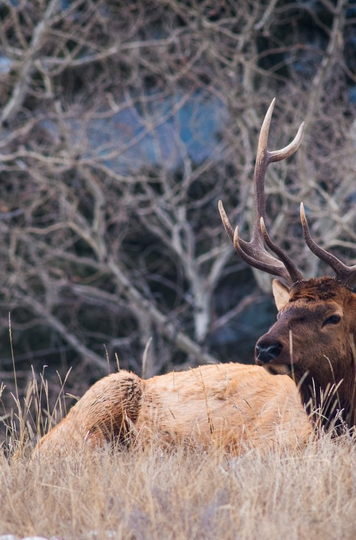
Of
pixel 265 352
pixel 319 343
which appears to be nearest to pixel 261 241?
pixel 319 343

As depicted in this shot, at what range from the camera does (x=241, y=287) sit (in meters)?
15.9

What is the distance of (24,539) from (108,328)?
42.6ft

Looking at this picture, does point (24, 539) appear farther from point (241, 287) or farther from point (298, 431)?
point (241, 287)

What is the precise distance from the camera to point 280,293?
515cm

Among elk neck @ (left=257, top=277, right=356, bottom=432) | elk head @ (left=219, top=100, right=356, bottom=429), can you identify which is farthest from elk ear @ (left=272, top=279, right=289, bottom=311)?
elk neck @ (left=257, top=277, right=356, bottom=432)

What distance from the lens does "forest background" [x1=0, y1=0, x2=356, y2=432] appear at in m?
12.2

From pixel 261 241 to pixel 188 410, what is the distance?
1.10 meters

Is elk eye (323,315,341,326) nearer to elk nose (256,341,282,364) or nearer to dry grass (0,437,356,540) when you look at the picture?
elk nose (256,341,282,364)

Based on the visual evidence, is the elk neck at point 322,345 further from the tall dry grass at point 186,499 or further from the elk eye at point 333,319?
the tall dry grass at point 186,499

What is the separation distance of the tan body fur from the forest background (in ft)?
19.1

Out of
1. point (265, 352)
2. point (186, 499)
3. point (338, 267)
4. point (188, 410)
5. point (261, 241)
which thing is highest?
point (261, 241)

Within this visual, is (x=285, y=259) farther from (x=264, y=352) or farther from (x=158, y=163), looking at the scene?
(x=158, y=163)

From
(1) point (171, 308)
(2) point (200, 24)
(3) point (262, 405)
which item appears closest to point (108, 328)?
(1) point (171, 308)

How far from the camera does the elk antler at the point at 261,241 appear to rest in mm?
4973
